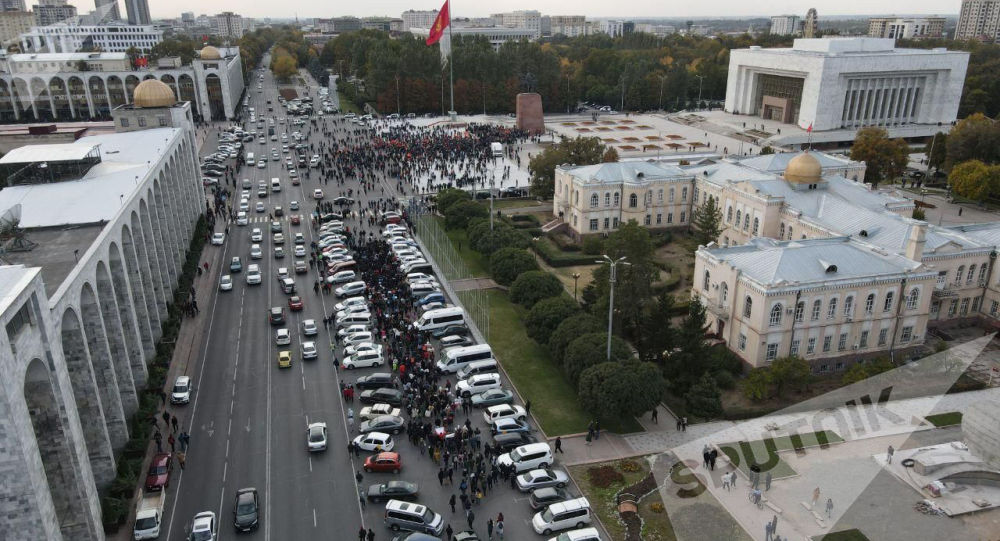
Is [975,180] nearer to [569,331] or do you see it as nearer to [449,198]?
[449,198]

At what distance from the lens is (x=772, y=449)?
33.4 meters

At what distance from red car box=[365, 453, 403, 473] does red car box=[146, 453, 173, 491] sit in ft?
28.9

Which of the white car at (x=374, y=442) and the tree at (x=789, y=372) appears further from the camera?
the tree at (x=789, y=372)

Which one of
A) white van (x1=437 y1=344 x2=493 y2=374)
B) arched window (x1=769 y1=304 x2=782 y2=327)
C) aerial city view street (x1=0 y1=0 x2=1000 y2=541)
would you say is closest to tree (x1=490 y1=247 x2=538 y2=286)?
aerial city view street (x1=0 y1=0 x2=1000 y2=541)

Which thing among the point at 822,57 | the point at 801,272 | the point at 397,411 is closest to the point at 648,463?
the point at 397,411

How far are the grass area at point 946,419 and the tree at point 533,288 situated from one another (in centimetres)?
2226

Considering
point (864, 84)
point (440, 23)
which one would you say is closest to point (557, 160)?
point (440, 23)

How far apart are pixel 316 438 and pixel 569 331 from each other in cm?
1493

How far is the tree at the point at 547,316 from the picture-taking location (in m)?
41.7

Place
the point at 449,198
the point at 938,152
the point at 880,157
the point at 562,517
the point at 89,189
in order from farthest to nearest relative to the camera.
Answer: the point at 938,152
the point at 880,157
the point at 449,198
the point at 89,189
the point at 562,517

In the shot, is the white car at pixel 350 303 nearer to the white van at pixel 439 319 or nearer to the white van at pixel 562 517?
the white van at pixel 439 319

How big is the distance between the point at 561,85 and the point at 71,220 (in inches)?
4678

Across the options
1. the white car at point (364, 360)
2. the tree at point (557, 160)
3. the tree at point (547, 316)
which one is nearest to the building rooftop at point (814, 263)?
the tree at point (547, 316)

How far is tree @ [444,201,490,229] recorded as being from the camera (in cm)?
6334
